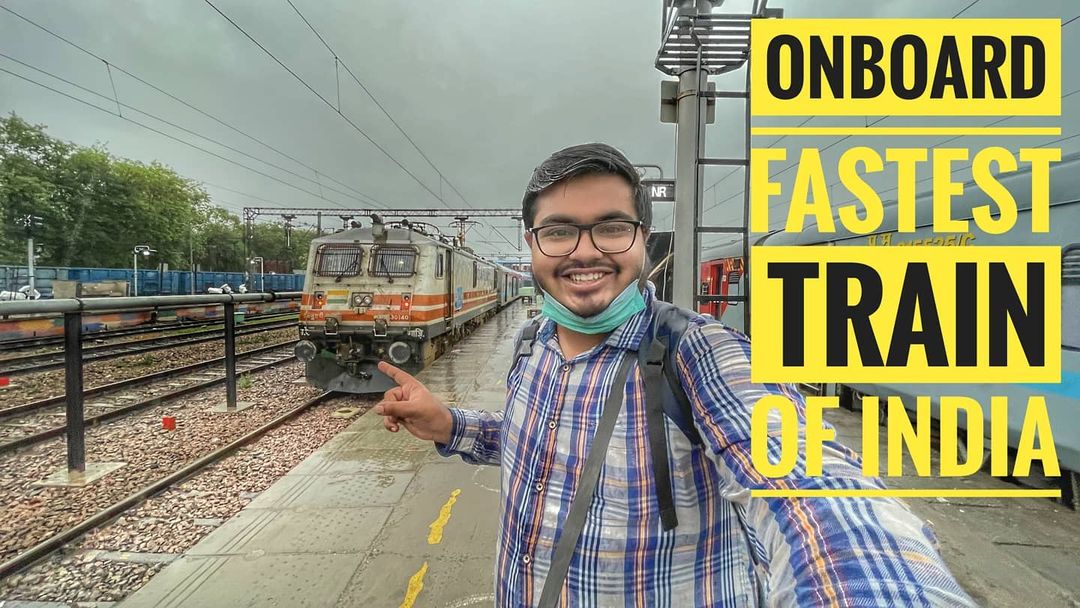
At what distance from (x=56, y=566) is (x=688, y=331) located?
14.2ft

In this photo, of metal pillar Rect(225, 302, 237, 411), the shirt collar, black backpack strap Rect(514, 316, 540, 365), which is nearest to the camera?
the shirt collar

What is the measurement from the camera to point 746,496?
870mm

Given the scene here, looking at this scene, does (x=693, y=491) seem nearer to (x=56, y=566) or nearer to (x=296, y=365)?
(x=56, y=566)

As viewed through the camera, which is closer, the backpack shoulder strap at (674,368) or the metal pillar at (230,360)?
the backpack shoulder strap at (674,368)

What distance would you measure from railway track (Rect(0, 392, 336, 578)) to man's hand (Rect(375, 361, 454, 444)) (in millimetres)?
3404

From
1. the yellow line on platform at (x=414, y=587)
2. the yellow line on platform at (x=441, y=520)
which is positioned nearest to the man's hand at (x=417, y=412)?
the yellow line on platform at (x=414, y=587)

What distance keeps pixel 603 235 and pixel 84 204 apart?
111 feet

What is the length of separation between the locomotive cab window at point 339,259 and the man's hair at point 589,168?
7810mm

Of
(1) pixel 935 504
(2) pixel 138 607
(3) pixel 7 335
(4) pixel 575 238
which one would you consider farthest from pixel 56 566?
(3) pixel 7 335

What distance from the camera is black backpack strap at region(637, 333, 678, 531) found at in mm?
950

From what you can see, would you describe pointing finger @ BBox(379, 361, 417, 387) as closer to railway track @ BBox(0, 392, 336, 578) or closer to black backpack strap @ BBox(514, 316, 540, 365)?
black backpack strap @ BBox(514, 316, 540, 365)

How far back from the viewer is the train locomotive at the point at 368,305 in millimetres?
7762

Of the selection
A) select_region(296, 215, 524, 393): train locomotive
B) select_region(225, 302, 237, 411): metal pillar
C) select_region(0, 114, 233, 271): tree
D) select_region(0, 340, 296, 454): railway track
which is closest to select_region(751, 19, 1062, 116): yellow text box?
select_region(296, 215, 524, 393): train locomotive

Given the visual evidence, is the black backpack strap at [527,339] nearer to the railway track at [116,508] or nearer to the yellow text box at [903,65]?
the yellow text box at [903,65]
